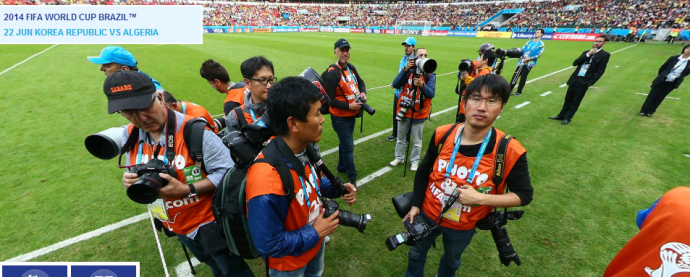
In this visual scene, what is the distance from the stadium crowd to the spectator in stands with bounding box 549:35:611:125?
33955 mm

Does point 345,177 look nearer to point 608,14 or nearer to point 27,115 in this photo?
point 27,115

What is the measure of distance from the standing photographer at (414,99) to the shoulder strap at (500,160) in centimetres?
239

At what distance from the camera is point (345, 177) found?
494 cm

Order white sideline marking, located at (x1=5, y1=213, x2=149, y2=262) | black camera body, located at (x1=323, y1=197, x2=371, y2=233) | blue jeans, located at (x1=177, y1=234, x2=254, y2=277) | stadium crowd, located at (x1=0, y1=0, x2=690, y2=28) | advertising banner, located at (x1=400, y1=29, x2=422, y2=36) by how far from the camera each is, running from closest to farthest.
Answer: black camera body, located at (x1=323, y1=197, x2=371, y2=233) < blue jeans, located at (x1=177, y1=234, x2=254, y2=277) < white sideline marking, located at (x1=5, y1=213, x2=149, y2=262) < stadium crowd, located at (x1=0, y1=0, x2=690, y2=28) < advertising banner, located at (x1=400, y1=29, x2=422, y2=36)

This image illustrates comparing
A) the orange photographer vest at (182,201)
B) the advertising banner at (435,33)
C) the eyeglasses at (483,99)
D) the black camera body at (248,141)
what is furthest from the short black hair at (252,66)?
the advertising banner at (435,33)

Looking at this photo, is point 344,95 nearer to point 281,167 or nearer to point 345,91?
point 345,91

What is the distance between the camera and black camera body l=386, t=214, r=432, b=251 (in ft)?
7.00

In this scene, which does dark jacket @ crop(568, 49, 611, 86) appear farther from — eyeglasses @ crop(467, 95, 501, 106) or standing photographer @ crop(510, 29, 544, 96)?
eyeglasses @ crop(467, 95, 501, 106)

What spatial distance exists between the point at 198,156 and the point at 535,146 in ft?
22.3

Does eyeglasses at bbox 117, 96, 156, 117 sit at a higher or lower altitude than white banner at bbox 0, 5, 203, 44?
lower

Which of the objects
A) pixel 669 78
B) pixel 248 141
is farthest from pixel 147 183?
pixel 669 78

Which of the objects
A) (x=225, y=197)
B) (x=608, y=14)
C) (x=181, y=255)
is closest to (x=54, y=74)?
(x=181, y=255)

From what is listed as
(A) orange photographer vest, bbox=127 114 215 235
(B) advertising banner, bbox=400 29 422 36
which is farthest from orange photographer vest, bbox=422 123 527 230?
(B) advertising banner, bbox=400 29 422 36

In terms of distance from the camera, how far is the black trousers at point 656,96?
7445 mm
